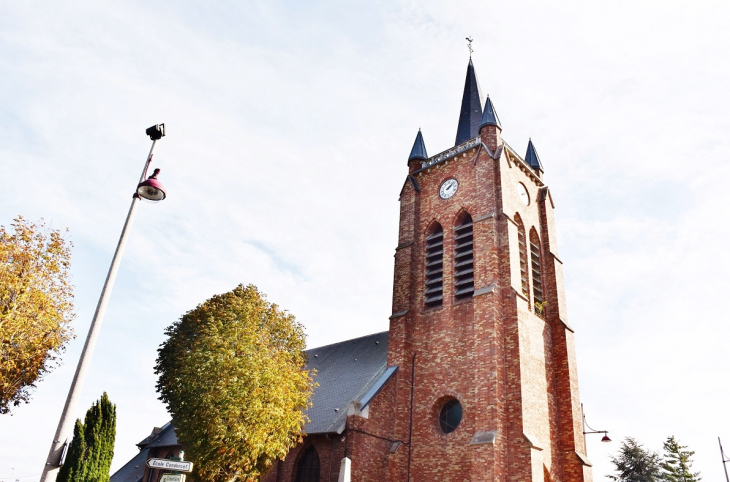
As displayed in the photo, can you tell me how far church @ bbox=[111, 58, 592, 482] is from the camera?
689 inches

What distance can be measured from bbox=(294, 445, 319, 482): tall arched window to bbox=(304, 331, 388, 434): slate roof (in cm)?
90

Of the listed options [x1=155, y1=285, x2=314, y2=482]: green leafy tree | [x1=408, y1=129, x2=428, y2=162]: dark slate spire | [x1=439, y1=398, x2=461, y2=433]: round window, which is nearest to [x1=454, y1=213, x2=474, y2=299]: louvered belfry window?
[x1=439, y1=398, x2=461, y2=433]: round window

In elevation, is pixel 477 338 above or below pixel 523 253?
below

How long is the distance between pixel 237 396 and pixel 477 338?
8.40 metres

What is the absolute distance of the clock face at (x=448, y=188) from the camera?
23.2m

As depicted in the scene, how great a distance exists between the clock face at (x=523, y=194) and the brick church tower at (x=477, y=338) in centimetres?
8

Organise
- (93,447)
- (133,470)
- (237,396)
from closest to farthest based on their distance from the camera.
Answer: (93,447) → (237,396) → (133,470)

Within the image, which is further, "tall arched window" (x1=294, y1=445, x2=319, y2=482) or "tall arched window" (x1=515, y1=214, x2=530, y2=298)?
"tall arched window" (x1=515, y1=214, x2=530, y2=298)

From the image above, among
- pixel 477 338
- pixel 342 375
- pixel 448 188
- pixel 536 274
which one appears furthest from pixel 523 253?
pixel 342 375

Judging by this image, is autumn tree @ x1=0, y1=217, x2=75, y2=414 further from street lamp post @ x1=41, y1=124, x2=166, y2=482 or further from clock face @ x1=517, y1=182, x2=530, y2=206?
clock face @ x1=517, y1=182, x2=530, y2=206

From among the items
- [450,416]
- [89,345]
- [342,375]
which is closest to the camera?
[89,345]

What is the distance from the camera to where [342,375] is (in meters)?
25.1

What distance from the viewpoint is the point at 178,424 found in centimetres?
1730

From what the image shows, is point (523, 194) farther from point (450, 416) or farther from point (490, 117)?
point (450, 416)
